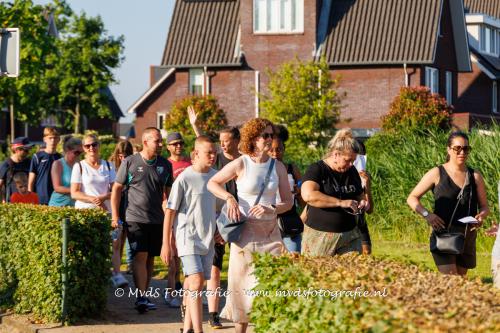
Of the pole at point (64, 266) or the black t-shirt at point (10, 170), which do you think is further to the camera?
the black t-shirt at point (10, 170)

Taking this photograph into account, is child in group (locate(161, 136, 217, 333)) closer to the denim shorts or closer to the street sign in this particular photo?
the denim shorts

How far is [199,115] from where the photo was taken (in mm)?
47375

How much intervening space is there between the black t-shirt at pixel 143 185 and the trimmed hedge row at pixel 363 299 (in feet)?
13.2

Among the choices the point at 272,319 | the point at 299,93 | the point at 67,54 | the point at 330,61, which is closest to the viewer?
the point at 272,319

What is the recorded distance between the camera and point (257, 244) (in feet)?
30.5

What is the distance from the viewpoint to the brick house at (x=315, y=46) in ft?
156

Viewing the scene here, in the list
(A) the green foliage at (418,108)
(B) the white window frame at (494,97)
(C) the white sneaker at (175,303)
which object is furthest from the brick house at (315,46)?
(C) the white sneaker at (175,303)

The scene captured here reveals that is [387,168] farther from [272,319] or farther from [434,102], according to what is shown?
[434,102]

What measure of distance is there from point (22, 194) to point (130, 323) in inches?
132

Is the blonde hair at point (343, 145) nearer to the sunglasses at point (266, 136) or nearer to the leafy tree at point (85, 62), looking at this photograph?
the sunglasses at point (266, 136)

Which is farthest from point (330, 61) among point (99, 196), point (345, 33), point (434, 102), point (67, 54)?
point (99, 196)

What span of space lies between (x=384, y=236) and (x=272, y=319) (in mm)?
14205

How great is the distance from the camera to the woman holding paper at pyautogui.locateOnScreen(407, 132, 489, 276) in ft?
33.0

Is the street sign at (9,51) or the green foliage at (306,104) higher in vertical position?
the green foliage at (306,104)
